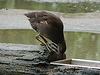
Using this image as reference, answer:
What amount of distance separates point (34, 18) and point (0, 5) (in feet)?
29.6

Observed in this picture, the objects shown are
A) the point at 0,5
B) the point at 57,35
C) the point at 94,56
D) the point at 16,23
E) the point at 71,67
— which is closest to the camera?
the point at 71,67

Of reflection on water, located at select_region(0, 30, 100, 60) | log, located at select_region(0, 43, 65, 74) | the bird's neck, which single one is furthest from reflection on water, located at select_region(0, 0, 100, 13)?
log, located at select_region(0, 43, 65, 74)

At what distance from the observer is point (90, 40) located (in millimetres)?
7941

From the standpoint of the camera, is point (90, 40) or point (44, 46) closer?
point (44, 46)

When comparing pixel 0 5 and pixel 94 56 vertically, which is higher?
pixel 0 5

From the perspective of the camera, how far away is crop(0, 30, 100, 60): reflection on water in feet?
21.7

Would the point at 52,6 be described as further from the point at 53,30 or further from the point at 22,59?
the point at 22,59

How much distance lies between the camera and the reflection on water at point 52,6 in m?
13.3

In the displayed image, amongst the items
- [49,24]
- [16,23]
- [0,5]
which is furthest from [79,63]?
[0,5]

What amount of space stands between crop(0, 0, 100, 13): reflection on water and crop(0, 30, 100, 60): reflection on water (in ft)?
14.3

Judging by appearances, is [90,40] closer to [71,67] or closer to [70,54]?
→ [70,54]

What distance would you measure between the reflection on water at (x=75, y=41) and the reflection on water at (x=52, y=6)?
4366 millimetres

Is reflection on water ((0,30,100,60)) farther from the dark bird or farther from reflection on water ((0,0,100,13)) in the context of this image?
reflection on water ((0,0,100,13))

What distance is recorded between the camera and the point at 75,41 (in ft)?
25.4
